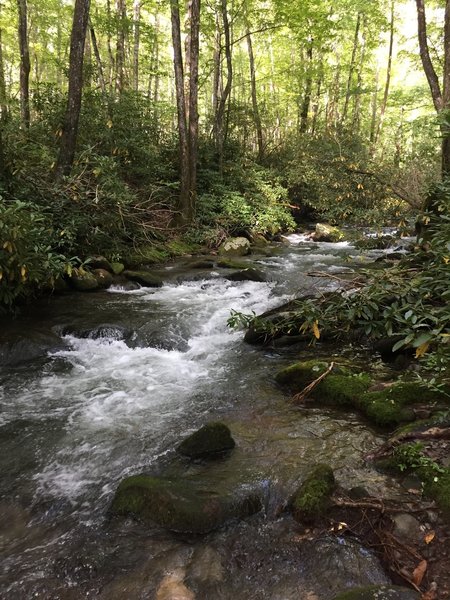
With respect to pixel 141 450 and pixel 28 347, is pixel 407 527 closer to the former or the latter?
pixel 141 450

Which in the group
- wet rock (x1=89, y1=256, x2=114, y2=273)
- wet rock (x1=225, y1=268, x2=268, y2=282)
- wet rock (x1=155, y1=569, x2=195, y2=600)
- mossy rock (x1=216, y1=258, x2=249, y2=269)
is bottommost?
wet rock (x1=155, y1=569, x2=195, y2=600)

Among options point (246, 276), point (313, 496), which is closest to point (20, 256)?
point (313, 496)

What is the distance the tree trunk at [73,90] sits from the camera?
32.0ft

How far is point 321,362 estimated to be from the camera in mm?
5723

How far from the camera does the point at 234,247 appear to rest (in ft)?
49.9

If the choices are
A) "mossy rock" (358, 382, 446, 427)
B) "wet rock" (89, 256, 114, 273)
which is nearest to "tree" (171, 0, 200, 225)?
"wet rock" (89, 256, 114, 273)

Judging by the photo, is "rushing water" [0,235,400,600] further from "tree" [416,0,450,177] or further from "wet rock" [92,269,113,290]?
"tree" [416,0,450,177]

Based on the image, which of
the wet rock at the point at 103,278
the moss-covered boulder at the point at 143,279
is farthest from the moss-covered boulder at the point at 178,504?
the moss-covered boulder at the point at 143,279

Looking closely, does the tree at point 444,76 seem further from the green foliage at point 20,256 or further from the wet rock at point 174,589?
the wet rock at point 174,589

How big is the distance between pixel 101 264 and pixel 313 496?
29.5ft

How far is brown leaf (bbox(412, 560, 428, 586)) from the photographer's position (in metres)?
2.72

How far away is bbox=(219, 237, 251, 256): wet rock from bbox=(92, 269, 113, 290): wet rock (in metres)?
5.22

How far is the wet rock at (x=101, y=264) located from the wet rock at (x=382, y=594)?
378 inches

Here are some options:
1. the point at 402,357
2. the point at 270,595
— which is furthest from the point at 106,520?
the point at 402,357
